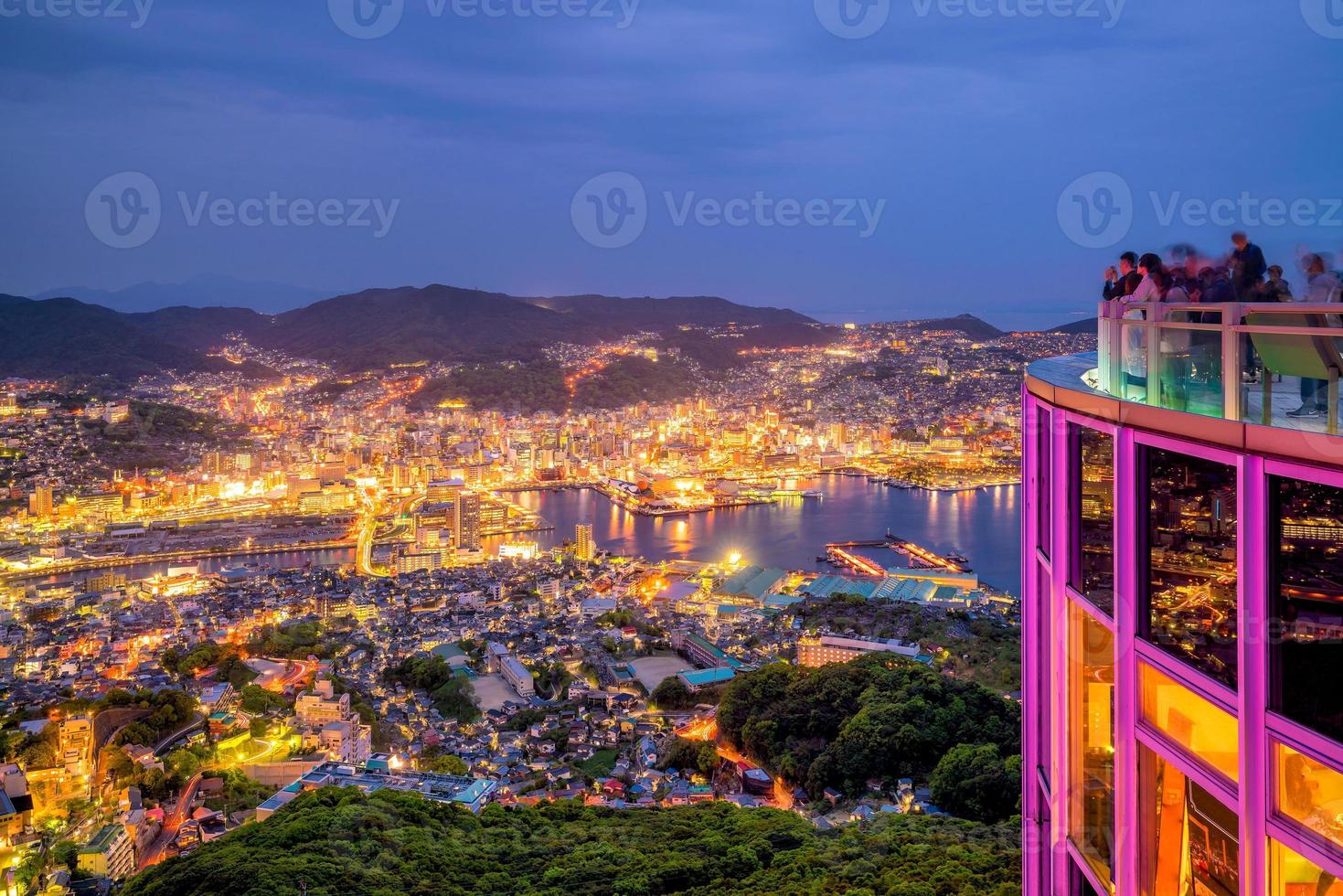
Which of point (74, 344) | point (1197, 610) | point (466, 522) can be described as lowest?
point (466, 522)

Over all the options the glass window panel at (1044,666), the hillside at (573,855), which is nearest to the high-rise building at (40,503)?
the hillside at (573,855)

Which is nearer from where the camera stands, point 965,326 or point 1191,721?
point 1191,721

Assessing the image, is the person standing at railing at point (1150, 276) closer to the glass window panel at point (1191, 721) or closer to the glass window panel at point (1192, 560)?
the glass window panel at point (1192, 560)

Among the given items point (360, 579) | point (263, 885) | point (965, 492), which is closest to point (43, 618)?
point (360, 579)

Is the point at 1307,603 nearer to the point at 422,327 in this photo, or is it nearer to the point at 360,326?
the point at 422,327

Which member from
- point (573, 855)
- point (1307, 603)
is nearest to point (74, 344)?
point (573, 855)

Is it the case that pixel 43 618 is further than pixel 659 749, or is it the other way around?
pixel 43 618

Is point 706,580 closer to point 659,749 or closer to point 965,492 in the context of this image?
point 659,749
